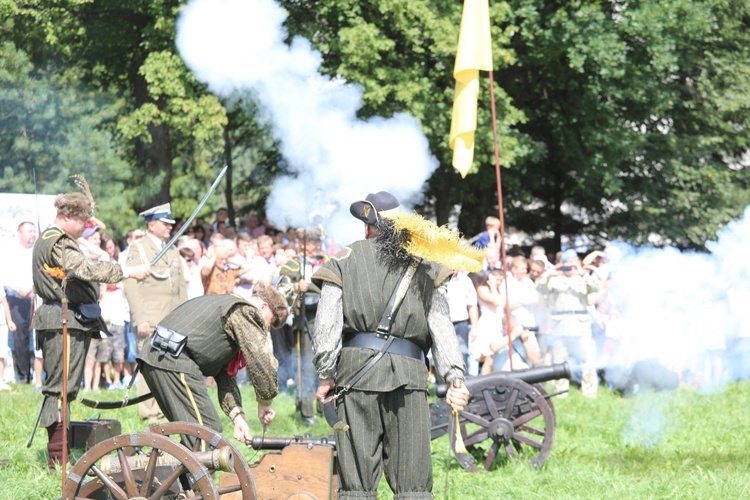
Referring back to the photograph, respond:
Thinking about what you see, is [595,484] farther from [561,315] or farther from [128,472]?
[561,315]

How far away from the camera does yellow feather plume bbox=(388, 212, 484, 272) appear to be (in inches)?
190

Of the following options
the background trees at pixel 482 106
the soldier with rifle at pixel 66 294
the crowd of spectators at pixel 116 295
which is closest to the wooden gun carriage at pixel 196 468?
the soldier with rifle at pixel 66 294

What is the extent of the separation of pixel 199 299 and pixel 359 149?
230 inches

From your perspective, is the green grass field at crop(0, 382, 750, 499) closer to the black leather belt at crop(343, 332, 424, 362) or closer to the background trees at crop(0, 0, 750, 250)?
the black leather belt at crop(343, 332, 424, 362)

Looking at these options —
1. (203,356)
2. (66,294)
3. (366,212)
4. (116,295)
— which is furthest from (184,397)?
(116,295)

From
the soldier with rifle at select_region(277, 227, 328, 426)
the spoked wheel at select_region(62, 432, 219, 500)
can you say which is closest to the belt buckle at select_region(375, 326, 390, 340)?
the spoked wheel at select_region(62, 432, 219, 500)

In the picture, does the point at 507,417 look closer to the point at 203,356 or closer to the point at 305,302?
the point at 305,302

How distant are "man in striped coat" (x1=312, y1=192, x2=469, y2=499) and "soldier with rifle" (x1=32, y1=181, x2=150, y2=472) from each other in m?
1.84

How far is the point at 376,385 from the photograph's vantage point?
4773mm

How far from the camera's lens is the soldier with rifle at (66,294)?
242 inches

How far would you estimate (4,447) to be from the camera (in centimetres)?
693

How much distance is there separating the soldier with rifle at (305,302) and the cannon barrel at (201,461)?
4.08 metres

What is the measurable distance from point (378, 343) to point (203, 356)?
910 millimetres

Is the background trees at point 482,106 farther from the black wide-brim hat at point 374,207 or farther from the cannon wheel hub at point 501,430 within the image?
the black wide-brim hat at point 374,207
